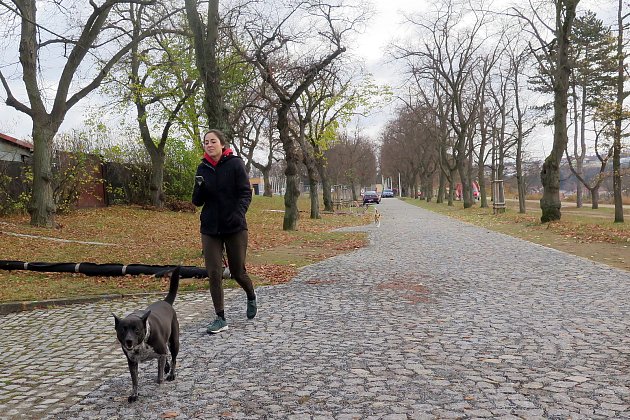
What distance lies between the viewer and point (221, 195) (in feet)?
19.7

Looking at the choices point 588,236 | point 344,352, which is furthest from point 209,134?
point 588,236

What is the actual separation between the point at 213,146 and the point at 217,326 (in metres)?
1.90

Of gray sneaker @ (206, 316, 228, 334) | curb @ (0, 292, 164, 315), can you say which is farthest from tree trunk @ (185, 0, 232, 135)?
gray sneaker @ (206, 316, 228, 334)

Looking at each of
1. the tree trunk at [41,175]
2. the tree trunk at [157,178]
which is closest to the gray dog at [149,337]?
the tree trunk at [41,175]

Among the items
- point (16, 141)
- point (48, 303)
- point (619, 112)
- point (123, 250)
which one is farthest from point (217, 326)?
point (16, 141)

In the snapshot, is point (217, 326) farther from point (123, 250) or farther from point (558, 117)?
point (558, 117)

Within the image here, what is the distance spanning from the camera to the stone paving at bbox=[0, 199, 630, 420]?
156 inches

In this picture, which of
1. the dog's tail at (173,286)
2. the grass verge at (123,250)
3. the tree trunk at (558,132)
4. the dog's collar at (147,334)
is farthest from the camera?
the tree trunk at (558,132)

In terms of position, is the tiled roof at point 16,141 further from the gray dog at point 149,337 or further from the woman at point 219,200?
the gray dog at point 149,337

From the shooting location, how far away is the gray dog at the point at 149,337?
12.9ft

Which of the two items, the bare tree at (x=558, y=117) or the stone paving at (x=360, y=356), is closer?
the stone paving at (x=360, y=356)

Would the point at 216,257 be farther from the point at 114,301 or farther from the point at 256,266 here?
the point at 256,266

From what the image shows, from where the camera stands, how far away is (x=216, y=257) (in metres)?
6.08

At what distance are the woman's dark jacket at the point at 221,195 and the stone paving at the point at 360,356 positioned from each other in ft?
3.82
